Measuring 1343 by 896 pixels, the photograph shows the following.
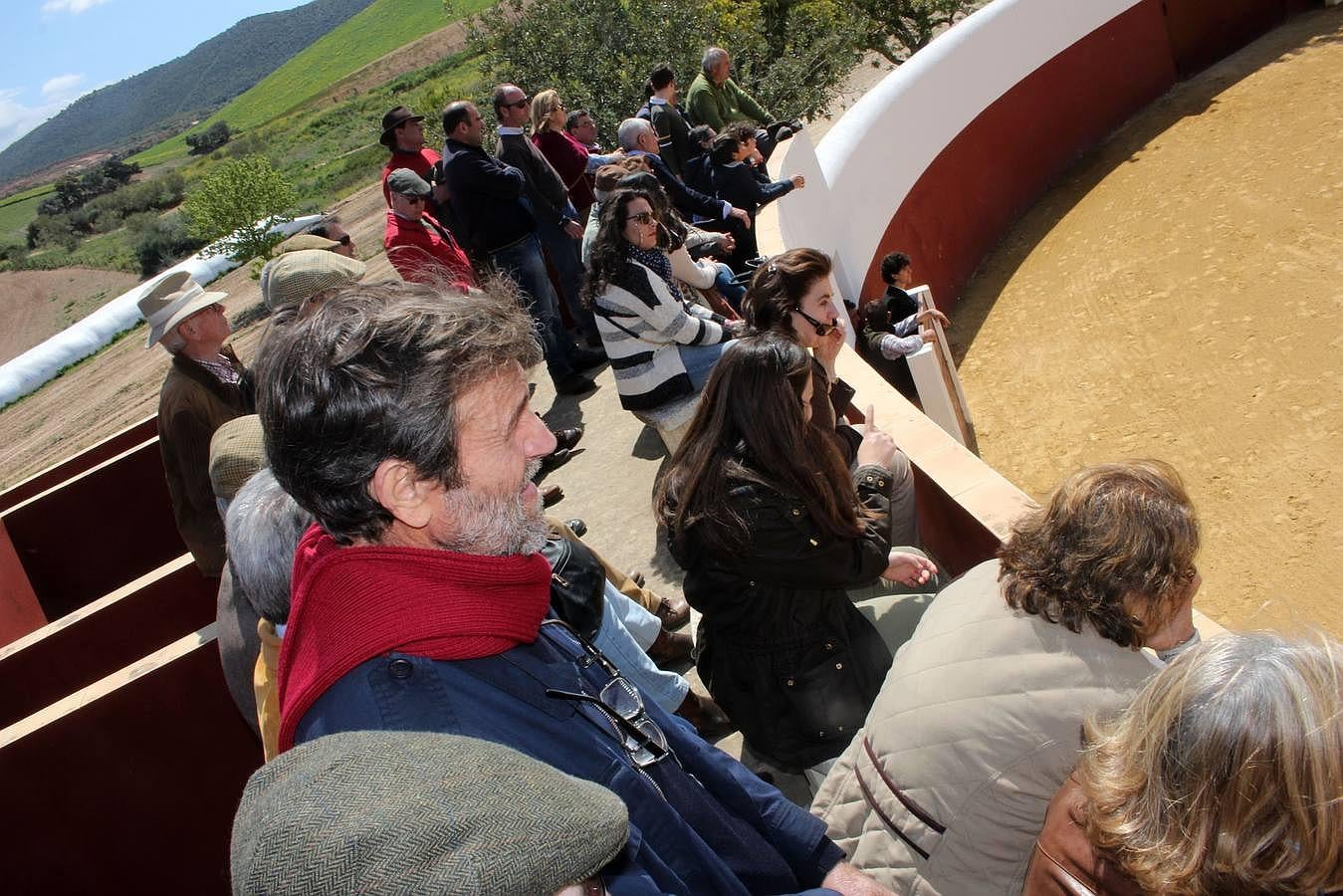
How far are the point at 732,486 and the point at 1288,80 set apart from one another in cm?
1164

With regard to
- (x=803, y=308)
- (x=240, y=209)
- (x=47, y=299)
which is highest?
Answer: (x=240, y=209)

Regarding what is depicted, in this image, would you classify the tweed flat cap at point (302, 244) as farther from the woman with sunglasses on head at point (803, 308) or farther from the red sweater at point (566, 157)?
the red sweater at point (566, 157)

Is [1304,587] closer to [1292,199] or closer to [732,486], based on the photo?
[732,486]

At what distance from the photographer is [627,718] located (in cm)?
161

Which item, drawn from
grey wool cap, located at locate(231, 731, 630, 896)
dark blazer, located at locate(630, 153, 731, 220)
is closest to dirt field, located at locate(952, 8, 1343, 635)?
dark blazer, located at locate(630, 153, 731, 220)

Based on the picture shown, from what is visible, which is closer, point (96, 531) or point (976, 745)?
point (976, 745)

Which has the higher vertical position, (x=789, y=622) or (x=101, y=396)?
(x=789, y=622)

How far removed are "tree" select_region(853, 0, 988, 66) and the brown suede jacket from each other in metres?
14.2

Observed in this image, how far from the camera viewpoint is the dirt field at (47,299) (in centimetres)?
3553

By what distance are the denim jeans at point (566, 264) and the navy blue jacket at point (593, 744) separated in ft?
18.2

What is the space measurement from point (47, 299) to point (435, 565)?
46174 mm

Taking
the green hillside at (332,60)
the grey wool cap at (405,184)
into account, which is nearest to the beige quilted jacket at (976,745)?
the grey wool cap at (405,184)

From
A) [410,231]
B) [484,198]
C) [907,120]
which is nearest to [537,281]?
[484,198]

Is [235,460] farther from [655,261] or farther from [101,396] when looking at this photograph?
[101,396]
